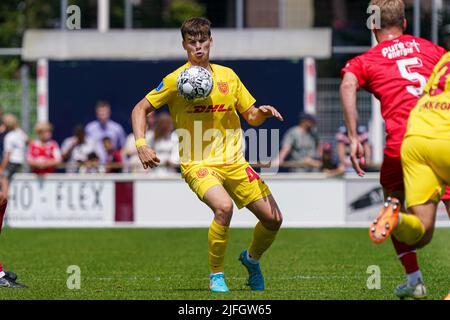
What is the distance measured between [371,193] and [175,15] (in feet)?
45.8

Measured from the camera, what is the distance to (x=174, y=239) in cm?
1717

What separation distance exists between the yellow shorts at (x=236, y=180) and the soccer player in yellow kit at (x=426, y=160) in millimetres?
1948

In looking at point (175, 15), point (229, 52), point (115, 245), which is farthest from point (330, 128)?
point (175, 15)

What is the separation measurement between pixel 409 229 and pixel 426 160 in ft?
1.58

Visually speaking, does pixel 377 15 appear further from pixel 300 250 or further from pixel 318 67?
pixel 318 67

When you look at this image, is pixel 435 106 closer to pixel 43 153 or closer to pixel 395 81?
pixel 395 81

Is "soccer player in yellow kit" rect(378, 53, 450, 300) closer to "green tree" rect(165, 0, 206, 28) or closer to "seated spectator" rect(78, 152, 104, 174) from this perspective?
"seated spectator" rect(78, 152, 104, 174)

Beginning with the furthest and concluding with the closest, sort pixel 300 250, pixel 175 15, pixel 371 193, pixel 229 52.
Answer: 1. pixel 175 15
2. pixel 229 52
3. pixel 371 193
4. pixel 300 250

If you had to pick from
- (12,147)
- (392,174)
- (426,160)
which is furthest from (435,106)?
(12,147)

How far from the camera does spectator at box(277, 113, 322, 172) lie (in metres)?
20.7

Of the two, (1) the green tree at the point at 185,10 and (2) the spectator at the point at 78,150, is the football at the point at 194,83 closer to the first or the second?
(2) the spectator at the point at 78,150

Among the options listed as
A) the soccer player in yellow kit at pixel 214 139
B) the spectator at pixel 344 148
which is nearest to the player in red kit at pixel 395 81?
the soccer player in yellow kit at pixel 214 139

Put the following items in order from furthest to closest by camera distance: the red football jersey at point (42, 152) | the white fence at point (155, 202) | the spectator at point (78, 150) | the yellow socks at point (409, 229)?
the spectator at point (78, 150) < the red football jersey at point (42, 152) < the white fence at point (155, 202) < the yellow socks at point (409, 229)

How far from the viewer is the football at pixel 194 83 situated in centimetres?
944
